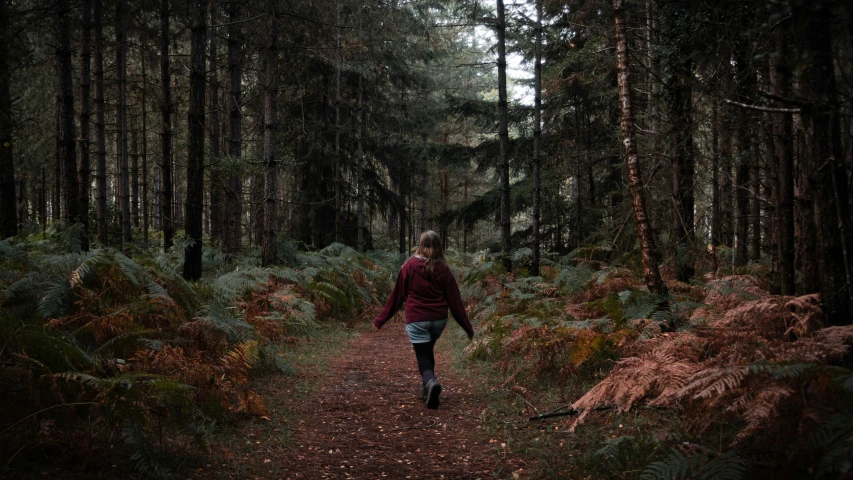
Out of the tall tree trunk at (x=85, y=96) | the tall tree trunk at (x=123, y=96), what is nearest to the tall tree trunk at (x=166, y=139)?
the tall tree trunk at (x=123, y=96)

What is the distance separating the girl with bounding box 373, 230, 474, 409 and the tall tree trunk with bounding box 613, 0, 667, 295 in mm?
2357

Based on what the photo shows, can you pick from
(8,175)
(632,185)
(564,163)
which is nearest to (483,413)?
(632,185)

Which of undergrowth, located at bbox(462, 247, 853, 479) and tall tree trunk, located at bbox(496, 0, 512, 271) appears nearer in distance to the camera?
undergrowth, located at bbox(462, 247, 853, 479)

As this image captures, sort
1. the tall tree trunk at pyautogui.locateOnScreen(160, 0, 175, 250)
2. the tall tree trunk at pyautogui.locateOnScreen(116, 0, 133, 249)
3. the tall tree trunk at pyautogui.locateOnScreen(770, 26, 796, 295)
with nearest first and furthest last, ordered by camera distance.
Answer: the tall tree trunk at pyautogui.locateOnScreen(770, 26, 796, 295)
the tall tree trunk at pyautogui.locateOnScreen(160, 0, 175, 250)
the tall tree trunk at pyautogui.locateOnScreen(116, 0, 133, 249)

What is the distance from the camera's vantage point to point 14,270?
5.82 metres

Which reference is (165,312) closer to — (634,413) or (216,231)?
(634,413)

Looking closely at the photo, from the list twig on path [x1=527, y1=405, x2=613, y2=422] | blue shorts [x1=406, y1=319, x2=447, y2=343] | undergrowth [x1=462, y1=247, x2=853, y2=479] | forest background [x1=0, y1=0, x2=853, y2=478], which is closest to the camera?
undergrowth [x1=462, y1=247, x2=853, y2=479]

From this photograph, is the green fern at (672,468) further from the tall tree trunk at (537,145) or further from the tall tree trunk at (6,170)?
the tall tree trunk at (537,145)

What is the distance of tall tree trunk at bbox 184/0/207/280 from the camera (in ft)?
31.7

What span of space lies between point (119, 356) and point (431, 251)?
334 centimetres

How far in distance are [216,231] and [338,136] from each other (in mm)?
5881

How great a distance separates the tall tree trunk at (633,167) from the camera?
6465 mm

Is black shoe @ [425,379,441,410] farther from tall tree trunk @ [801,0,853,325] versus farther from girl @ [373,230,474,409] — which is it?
tall tree trunk @ [801,0,853,325]

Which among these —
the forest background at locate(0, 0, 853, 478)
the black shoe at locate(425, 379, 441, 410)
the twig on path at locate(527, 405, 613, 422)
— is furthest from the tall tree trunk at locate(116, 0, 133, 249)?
the twig on path at locate(527, 405, 613, 422)
